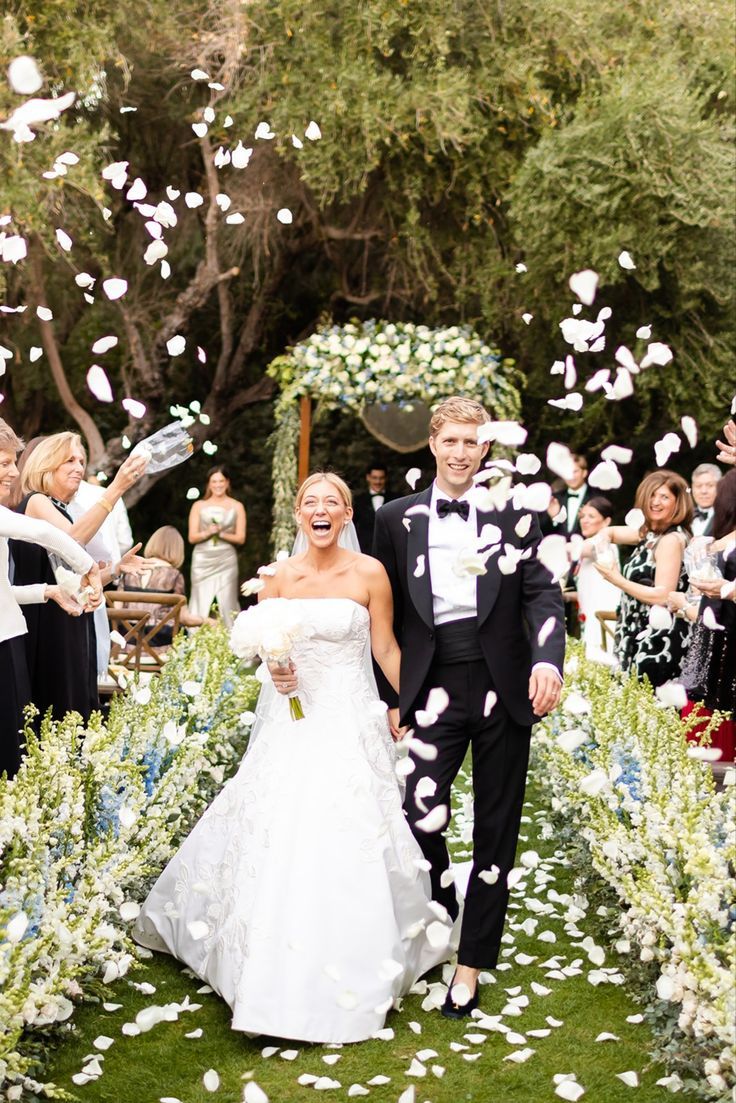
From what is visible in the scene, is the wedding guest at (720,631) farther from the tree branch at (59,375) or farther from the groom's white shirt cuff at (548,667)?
the tree branch at (59,375)

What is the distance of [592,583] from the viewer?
1050 centimetres

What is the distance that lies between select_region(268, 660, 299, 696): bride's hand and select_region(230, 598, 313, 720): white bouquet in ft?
0.06

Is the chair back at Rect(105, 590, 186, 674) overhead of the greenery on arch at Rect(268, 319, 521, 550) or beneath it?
beneath

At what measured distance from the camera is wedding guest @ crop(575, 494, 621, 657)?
9.81 metres

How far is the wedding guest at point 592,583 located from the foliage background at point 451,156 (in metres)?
3.20

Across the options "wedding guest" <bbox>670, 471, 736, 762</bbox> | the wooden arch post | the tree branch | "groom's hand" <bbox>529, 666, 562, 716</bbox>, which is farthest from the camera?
the tree branch

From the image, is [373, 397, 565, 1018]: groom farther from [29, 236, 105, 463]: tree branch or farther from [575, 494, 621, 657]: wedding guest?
[29, 236, 105, 463]: tree branch

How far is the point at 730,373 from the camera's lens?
41.7 feet

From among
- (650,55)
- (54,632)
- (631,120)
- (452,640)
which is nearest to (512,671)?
(452,640)

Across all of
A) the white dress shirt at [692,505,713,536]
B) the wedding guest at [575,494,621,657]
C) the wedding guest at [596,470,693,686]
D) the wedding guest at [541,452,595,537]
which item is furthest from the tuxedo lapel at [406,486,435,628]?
the wedding guest at [541,452,595,537]

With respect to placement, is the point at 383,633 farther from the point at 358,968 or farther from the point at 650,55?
the point at 650,55

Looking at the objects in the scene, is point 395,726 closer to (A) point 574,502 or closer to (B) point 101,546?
(B) point 101,546

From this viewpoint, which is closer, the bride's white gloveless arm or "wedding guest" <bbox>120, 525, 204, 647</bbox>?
the bride's white gloveless arm

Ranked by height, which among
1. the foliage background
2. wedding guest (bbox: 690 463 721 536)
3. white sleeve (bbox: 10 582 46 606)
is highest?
the foliage background
